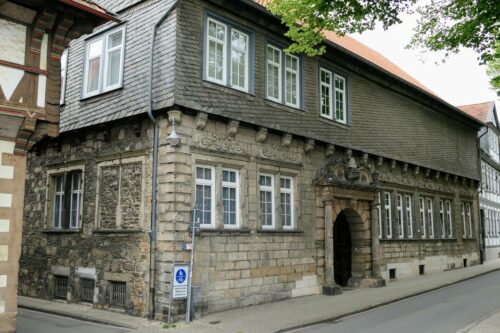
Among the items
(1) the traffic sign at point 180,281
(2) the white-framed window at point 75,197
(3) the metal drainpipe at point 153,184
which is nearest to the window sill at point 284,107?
(3) the metal drainpipe at point 153,184

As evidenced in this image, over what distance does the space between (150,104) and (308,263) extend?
6.90m

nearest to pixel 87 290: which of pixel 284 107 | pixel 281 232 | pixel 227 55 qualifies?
pixel 281 232

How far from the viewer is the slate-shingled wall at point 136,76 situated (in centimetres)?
1246

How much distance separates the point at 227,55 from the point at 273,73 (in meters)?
2.03

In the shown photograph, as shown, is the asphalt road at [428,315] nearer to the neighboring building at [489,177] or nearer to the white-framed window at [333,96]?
the white-framed window at [333,96]

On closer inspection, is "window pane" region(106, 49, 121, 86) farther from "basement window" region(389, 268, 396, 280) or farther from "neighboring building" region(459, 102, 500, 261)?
"neighboring building" region(459, 102, 500, 261)

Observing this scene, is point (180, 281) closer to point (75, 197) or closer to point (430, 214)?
point (75, 197)

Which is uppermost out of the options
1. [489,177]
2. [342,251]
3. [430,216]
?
[489,177]

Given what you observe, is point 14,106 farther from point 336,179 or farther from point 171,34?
point 336,179

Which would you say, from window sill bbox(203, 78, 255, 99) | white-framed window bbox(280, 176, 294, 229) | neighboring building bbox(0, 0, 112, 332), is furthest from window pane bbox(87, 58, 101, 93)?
white-framed window bbox(280, 176, 294, 229)

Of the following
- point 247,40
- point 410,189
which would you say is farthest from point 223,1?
point 410,189

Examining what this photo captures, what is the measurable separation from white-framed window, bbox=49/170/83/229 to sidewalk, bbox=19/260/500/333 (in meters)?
2.24

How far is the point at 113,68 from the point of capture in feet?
46.2

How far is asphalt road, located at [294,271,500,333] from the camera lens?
10836 mm
